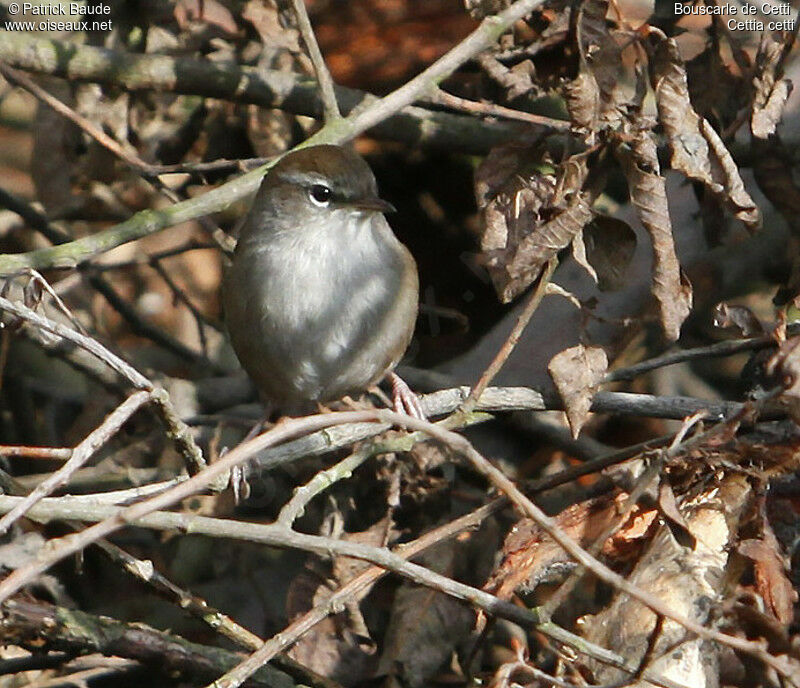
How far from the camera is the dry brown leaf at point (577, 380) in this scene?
3391 millimetres

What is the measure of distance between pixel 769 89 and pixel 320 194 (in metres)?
1.52

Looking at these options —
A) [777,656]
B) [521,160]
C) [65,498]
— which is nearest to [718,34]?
[521,160]

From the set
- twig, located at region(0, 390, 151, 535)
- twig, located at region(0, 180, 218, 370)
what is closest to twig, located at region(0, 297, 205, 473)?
twig, located at region(0, 390, 151, 535)

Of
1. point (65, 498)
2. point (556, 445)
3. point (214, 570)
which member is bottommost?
Answer: point (214, 570)

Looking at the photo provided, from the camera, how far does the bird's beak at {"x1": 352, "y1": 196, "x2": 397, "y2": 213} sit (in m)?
4.19

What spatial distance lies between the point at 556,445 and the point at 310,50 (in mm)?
1742

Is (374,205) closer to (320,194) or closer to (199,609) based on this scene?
(320,194)

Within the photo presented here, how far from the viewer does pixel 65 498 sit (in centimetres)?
283

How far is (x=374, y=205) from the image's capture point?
4242mm

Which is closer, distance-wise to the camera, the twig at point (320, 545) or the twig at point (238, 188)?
the twig at point (320, 545)

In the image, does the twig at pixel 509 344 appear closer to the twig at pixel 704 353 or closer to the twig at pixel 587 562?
the twig at pixel 704 353

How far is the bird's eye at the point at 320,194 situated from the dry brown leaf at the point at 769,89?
1.43m

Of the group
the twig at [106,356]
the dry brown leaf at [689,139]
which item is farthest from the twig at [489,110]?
the twig at [106,356]

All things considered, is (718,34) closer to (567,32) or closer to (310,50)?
(567,32)
